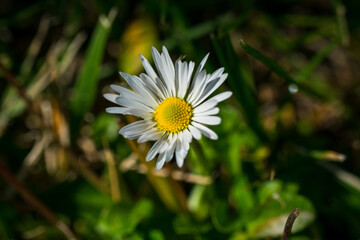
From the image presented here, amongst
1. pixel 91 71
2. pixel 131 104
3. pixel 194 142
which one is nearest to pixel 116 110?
pixel 131 104

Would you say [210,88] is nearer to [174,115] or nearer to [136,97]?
[174,115]

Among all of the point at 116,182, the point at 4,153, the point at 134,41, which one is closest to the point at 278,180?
the point at 116,182

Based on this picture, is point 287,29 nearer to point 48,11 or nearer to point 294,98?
point 294,98

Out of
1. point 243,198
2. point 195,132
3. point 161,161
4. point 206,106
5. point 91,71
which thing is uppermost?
point 91,71

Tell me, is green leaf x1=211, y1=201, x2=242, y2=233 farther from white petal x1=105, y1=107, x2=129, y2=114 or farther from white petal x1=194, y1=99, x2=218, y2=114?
white petal x1=105, y1=107, x2=129, y2=114

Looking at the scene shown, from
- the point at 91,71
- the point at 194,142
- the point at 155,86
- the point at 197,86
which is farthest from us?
the point at 91,71

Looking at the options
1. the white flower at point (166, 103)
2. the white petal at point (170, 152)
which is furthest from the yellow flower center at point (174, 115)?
the white petal at point (170, 152)
